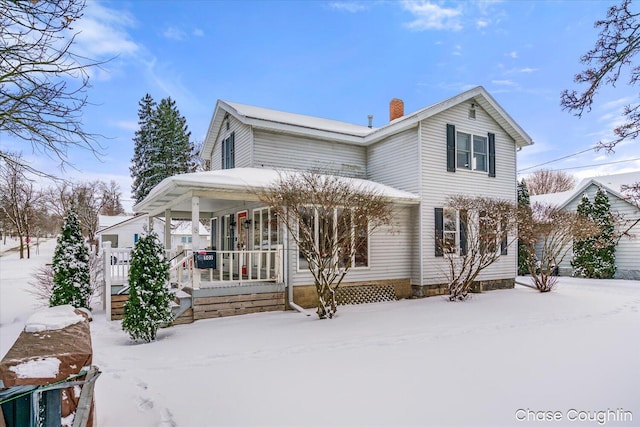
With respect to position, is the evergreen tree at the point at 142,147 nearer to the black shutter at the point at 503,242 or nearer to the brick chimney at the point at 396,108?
the brick chimney at the point at 396,108

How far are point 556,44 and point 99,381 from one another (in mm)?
8949

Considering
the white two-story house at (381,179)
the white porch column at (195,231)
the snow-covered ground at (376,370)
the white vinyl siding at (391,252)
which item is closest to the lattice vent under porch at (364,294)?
the white two-story house at (381,179)

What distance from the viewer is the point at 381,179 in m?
13.1

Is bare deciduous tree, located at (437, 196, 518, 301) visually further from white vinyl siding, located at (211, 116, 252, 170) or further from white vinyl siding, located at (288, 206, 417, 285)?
white vinyl siding, located at (211, 116, 252, 170)

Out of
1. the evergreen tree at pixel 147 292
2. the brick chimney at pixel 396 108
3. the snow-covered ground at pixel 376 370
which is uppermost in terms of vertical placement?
the brick chimney at pixel 396 108

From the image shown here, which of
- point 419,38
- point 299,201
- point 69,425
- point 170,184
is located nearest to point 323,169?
point 299,201

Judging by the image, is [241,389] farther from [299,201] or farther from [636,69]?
[636,69]

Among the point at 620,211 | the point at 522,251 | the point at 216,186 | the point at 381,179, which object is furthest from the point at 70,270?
the point at 620,211

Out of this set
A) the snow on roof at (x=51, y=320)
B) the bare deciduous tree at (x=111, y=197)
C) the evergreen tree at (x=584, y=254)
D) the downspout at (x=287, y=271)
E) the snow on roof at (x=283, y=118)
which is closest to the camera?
the snow on roof at (x=51, y=320)

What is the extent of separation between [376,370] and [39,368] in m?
3.79

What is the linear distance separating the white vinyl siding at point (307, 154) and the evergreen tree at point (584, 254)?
11.2 m

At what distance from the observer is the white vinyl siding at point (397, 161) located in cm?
1196

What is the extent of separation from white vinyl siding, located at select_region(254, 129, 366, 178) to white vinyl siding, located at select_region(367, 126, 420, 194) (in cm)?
48

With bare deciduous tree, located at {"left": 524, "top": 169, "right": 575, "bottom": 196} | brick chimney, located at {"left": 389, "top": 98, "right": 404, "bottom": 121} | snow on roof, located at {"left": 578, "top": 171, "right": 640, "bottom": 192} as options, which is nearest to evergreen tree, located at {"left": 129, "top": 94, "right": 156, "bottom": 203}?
brick chimney, located at {"left": 389, "top": 98, "right": 404, "bottom": 121}
